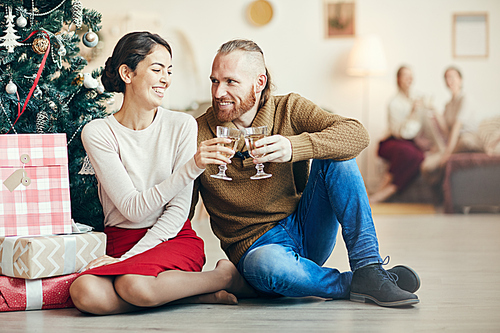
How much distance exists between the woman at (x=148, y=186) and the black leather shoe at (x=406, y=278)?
49cm

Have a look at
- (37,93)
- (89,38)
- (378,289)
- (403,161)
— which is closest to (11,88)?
(37,93)

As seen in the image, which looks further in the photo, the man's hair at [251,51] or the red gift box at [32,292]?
the man's hair at [251,51]

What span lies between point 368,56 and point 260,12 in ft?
4.05

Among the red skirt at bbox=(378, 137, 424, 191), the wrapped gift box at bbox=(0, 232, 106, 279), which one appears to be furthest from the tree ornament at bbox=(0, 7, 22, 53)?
the red skirt at bbox=(378, 137, 424, 191)

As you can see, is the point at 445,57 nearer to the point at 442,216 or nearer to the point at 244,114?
the point at 442,216

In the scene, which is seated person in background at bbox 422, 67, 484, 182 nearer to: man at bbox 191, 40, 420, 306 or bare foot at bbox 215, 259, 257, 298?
man at bbox 191, 40, 420, 306

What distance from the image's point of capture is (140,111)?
5.80 feet

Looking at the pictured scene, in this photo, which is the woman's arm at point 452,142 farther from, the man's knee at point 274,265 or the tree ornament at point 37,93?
the tree ornament at point 37,93

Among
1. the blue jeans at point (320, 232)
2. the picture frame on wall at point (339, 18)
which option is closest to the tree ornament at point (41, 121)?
the blue jeans at point (320, 232)

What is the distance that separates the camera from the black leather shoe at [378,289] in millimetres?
1589

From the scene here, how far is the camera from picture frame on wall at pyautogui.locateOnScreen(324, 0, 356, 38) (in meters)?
5.55

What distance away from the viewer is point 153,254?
1.60m

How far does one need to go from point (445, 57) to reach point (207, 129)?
14.2 feet

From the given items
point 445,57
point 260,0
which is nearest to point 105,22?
point 260,0
